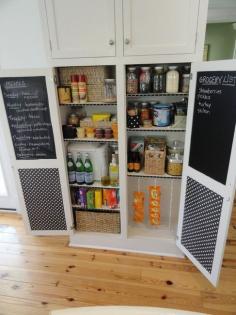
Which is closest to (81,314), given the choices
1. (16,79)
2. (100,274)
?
(100,274)

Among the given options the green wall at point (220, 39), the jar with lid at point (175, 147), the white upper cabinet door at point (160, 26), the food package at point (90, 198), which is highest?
the green wall at point (220, 39)

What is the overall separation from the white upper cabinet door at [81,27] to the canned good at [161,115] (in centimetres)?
53

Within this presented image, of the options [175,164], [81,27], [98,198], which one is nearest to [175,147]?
[175,164]

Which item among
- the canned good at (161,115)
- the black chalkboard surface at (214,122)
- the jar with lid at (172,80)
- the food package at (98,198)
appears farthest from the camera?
the food package at (98,198)

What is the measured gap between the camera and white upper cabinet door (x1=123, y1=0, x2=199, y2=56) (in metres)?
1.37

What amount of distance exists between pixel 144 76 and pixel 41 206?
154 cm

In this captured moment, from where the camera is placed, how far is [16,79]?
5.64ft

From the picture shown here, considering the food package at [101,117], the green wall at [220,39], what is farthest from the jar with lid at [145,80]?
the green wall at [220,39]

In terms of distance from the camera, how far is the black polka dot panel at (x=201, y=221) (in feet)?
5.00

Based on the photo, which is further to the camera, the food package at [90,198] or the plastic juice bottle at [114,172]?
the food package at [90,198]

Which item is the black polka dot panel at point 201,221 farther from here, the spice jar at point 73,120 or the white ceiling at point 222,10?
the white ceiling at point 222,10

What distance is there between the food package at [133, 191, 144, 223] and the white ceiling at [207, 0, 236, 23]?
233cm

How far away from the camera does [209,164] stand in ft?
4.87

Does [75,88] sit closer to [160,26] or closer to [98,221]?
[160,26]
